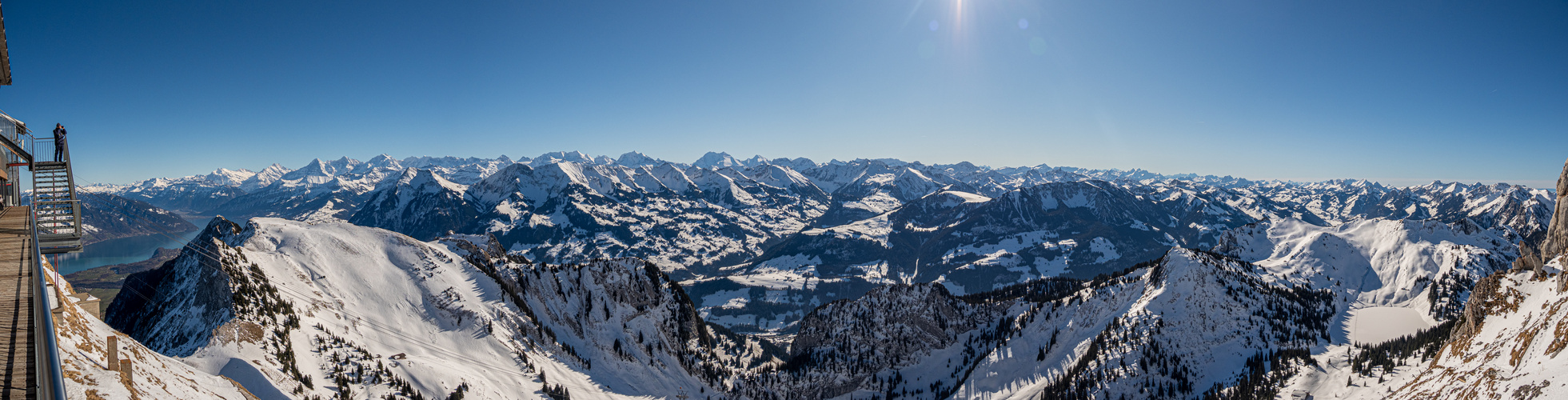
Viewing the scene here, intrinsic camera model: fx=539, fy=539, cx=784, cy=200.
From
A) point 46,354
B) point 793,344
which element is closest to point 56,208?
point 46,354

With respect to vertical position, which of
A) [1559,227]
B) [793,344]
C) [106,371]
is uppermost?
[1559,227]

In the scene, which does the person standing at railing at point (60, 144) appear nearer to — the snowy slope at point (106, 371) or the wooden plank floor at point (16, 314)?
the snowy slope at point (106, 371)

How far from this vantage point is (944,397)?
155 m

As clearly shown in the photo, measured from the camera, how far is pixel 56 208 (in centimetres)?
2041

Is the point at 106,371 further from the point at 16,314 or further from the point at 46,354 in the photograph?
the point at 46,354

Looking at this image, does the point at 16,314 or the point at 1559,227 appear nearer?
the point at 16,314

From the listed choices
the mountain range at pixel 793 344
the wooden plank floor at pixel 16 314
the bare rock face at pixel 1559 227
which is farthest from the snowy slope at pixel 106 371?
the bare rock face at pixel 1559 227

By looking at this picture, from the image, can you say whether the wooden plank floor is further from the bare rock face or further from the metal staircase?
the bare rock face

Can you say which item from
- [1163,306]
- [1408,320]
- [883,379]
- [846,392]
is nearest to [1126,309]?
[1163,306]

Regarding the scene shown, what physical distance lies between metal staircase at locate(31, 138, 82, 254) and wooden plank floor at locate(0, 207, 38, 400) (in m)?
3.63

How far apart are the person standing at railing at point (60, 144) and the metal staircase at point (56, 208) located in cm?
10

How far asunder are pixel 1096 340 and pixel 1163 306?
63.2ft

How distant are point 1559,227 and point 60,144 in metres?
118

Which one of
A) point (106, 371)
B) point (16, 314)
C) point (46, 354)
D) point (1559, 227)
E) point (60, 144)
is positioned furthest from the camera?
point (1559, 227)
